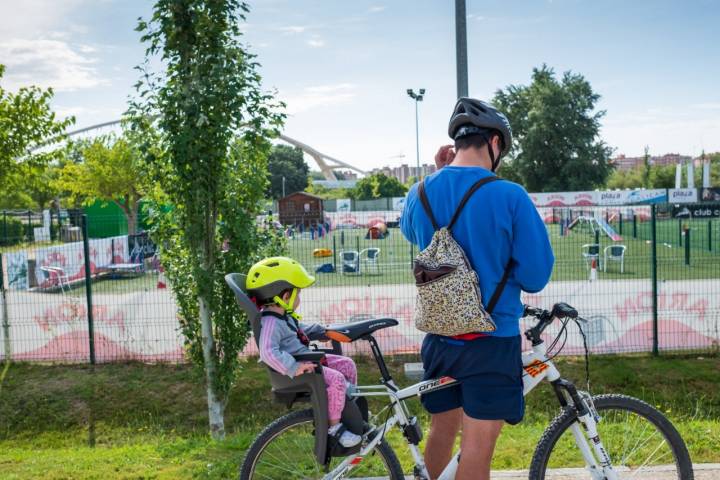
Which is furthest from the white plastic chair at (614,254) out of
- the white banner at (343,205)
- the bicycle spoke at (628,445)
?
the white banner at (343,205)

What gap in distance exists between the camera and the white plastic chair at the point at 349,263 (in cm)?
1871

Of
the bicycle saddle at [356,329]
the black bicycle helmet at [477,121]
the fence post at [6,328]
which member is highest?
the black bicycle helmet at [477,121]

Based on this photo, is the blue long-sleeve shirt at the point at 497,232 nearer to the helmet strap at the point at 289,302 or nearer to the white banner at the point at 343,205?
the helmet strap at the point at 289,302

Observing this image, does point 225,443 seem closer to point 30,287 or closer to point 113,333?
point 113,333

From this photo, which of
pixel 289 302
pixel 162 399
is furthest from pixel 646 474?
pixel 162 399

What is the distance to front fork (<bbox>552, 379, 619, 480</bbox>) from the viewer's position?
322 centimetres

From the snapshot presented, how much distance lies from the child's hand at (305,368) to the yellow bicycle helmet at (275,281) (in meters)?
0.34

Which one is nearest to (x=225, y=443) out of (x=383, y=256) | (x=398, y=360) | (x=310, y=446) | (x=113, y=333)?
(x=310, y=446)

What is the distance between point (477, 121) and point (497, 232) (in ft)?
1.50

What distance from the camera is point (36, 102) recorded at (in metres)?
9.54

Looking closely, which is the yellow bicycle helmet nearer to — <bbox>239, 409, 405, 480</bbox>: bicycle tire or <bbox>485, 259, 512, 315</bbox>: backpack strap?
<bbox>239, 409, 405, 480</bbox>: bicycle tire

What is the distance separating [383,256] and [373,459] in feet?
61.7

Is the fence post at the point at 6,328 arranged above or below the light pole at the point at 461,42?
below

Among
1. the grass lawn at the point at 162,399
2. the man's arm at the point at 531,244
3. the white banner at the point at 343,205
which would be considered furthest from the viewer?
the white banner at the point at 343,205
